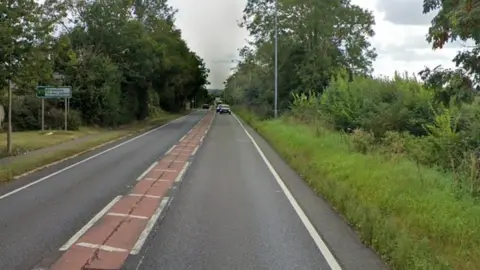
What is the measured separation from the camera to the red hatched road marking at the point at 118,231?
6777 mm

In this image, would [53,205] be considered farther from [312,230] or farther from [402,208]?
[402,208]

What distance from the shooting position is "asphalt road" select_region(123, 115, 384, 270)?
22.4ft

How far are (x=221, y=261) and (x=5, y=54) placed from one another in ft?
43.7

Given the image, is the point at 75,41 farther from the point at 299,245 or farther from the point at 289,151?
the point at 299,245

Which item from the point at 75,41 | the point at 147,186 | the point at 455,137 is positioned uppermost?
the point at 75,41

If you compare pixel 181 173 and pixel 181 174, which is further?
pixel 181 173

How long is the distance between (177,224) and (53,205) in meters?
2.98

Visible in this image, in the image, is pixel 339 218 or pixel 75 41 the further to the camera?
pixel 75 41

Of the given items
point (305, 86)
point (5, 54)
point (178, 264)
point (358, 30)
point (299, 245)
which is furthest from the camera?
point (358, 30)

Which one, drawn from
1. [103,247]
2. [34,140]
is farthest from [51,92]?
[103,247]

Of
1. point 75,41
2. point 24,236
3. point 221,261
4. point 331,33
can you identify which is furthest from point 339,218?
point 331,33

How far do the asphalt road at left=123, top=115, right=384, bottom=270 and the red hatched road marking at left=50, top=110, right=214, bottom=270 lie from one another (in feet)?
0.69

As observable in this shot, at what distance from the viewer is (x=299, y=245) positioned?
774cm

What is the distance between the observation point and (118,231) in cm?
841
